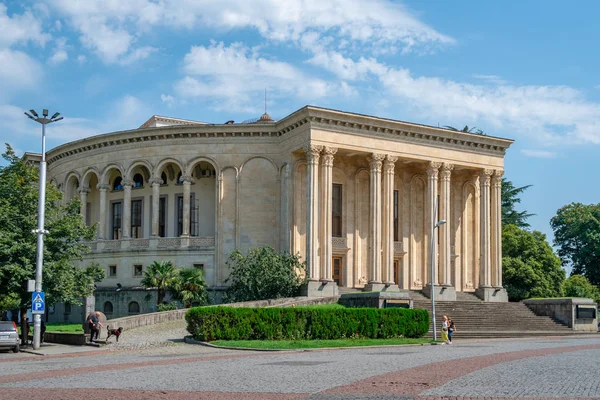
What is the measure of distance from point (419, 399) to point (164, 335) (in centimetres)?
2323

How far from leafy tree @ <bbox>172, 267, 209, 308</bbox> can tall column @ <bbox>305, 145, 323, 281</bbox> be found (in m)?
6.47

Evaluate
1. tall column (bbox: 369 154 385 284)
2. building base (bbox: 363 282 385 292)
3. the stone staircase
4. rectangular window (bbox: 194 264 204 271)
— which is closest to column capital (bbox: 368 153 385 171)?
tall column (bbox: 369 154 385 284)

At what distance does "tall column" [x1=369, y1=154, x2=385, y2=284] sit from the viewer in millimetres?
47438

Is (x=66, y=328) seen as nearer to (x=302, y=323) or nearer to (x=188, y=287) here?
(x=188, y=287)

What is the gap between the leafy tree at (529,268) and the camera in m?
57.0

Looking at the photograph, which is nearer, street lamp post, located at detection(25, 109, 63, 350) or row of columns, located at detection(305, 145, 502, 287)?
street lamp post, located at detection(25, 109, 63, 350)

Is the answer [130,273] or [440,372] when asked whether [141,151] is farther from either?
[440,372]

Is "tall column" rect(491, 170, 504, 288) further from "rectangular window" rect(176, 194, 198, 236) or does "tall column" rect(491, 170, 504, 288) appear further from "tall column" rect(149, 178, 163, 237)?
"tall column" rect(149, 178, 163, 237)

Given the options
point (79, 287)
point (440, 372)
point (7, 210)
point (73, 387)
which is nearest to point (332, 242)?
point (79, 287)

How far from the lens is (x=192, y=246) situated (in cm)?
5119

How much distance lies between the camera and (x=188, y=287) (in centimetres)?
4434

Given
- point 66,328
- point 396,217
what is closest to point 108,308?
point 66,328

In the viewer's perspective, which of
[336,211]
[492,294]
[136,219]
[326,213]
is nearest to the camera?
[326,213]

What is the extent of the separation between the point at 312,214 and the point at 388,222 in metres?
5.54
